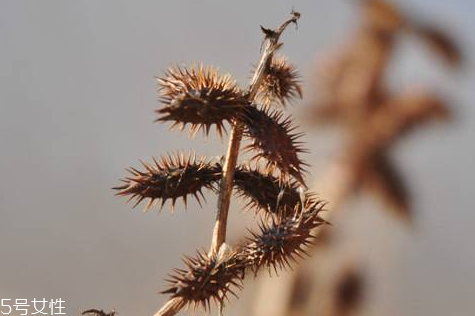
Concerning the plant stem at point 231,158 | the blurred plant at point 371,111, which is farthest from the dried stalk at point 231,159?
the blurred plant at point 371,111

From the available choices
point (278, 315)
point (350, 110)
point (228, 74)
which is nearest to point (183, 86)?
point (228, 74)

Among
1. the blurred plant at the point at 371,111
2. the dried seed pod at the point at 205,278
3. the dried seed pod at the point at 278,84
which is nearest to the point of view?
the dried seed pod at the point at 205,278

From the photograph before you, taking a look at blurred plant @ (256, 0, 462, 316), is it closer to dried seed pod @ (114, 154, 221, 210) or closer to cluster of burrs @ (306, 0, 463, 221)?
cluster of burrs @ (306, 0, 463, 221)

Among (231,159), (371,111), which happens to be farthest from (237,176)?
(371,111)

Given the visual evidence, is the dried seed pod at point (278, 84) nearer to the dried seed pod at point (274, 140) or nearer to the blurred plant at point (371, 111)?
the dried seed pod at point (274, 140)

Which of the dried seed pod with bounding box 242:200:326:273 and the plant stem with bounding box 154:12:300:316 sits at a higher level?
the plant stem with bounding box 154:12:300:316

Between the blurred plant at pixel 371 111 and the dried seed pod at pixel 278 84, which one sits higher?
the blurred plant at pixel 371 111

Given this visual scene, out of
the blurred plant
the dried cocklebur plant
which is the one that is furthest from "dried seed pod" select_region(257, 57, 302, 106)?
the blurred plant
